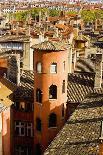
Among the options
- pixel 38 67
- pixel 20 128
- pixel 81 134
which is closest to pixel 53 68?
pixel 38 67

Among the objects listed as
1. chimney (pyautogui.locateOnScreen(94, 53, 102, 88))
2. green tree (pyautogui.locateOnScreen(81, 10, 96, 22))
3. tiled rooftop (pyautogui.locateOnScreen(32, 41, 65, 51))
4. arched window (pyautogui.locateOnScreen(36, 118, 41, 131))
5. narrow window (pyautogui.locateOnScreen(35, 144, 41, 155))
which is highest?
green tree (pyautogui.locateOnScreen(81, 10, 96, 22))

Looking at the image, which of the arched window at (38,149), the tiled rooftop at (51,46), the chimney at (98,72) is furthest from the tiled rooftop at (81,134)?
the arched window at (38,149)

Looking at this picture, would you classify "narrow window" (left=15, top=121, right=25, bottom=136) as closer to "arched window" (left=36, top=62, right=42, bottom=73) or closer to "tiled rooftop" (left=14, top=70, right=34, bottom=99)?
"tiled rooftop" (left=14, top=70, right=34, bottom=99)

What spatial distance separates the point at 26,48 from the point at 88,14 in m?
144

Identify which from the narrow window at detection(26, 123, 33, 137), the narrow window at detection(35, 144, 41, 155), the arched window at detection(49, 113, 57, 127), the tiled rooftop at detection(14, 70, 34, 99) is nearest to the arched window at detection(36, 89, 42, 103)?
the arched window at detection(49, 113, 57, 127)

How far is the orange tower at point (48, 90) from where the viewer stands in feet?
136

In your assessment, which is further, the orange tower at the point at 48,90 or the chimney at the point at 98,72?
the chimney at the point at 98,72

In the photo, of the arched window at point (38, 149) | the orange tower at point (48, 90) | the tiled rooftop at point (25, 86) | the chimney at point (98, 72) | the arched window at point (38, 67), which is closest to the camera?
the orange tower at point (48, 90)

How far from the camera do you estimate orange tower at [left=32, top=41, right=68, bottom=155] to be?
41500 mm

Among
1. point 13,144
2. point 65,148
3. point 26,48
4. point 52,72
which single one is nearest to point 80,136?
point 65,148

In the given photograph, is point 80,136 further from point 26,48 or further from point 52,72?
point 26,48

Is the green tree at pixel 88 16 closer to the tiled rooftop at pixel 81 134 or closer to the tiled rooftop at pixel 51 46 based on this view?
the tiled rooftop at pixel 51 46

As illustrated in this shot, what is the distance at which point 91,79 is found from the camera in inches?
1820

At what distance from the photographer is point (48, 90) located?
42.1 meters
